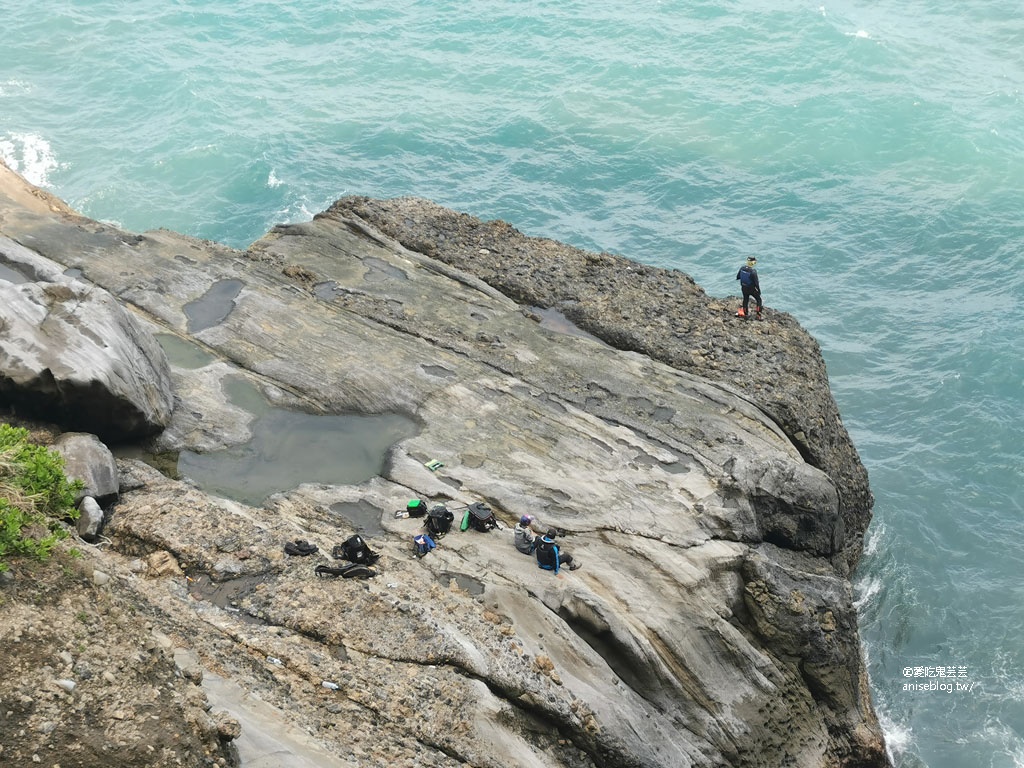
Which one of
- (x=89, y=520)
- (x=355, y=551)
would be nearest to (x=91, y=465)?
(x=89, y=520)

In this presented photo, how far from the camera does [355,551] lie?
54.6ft

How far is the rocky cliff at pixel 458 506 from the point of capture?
14.1 m

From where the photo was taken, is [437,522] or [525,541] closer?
[437,522]

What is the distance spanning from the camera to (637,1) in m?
68.9

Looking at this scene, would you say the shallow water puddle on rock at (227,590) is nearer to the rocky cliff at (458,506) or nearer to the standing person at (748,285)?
the rocky cliff at (458,506)

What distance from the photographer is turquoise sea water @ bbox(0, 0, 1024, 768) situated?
95.7 feet

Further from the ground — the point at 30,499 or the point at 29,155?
the point at 30,499

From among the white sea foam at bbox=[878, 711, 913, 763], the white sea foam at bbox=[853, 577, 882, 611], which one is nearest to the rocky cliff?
the white sea foam at bbox=[853, 577, 882, 611]

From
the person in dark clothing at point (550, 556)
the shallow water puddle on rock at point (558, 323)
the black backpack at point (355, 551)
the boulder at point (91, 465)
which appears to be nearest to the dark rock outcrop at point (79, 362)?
the boulder at point (91, 465)

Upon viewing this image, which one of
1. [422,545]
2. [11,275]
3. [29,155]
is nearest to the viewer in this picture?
[422,545]

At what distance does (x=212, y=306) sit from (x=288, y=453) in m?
5.72

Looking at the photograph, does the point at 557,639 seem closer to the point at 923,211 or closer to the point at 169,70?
the point at 923,211

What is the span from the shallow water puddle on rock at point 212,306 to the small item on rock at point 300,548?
28.6ft

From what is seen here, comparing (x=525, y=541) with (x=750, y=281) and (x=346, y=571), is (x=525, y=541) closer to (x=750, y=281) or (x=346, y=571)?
(x=346, y=571)
